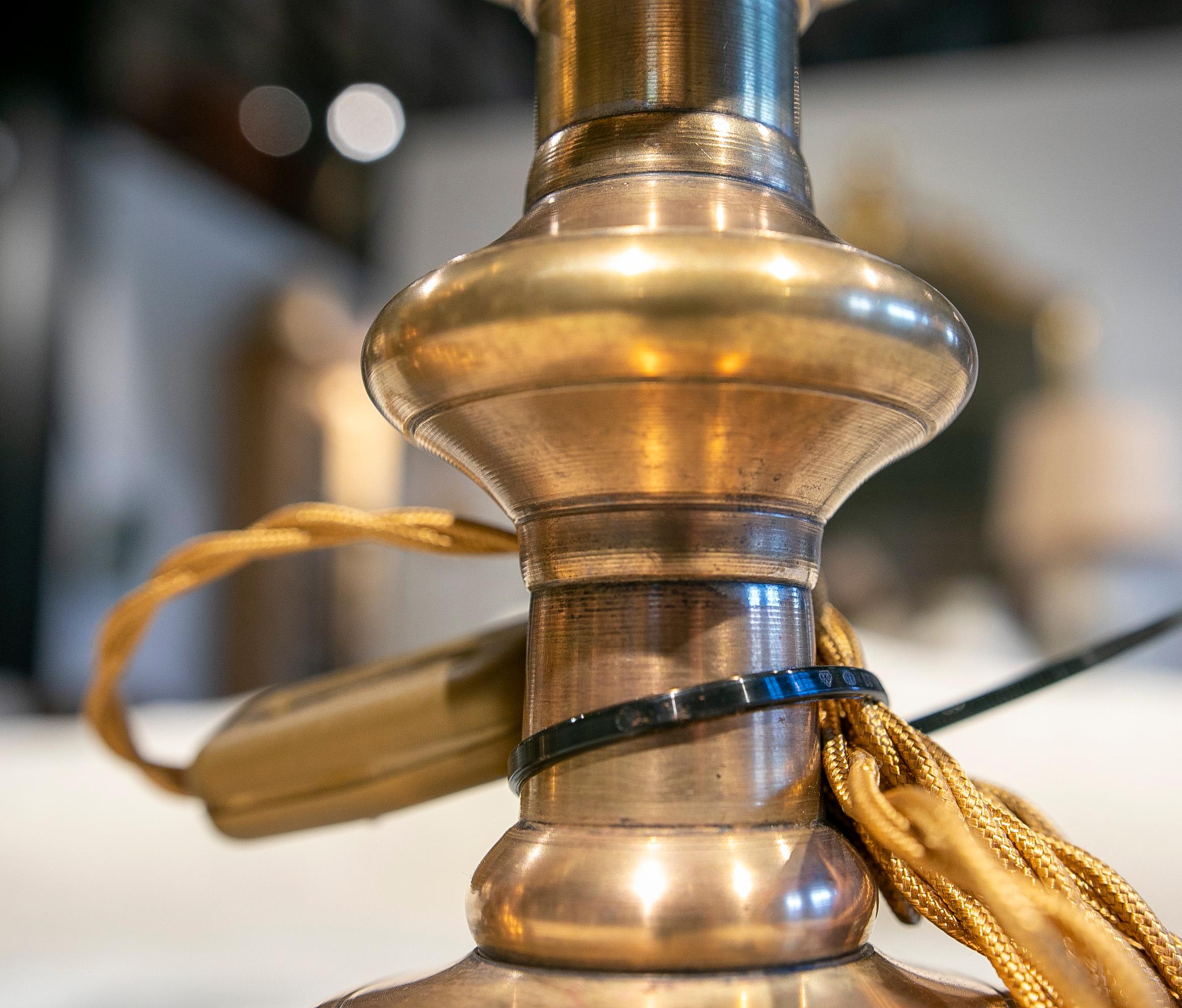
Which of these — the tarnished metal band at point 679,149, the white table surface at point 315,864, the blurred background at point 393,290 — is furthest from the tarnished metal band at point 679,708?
the blurred background at point 393,290

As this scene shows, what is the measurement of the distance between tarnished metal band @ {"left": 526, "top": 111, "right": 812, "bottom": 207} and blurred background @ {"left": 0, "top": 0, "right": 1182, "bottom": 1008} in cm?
220

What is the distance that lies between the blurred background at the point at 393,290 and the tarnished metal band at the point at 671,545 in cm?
221

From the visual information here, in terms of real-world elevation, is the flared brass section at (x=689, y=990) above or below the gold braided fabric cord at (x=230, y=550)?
below

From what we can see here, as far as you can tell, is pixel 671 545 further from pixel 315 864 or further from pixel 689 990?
pixel 315 864

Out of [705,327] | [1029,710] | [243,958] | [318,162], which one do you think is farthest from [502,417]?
[318,162]

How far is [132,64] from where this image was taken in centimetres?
360

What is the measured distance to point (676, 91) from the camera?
284mm

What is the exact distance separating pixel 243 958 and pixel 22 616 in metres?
2.98

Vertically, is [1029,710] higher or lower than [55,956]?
higher

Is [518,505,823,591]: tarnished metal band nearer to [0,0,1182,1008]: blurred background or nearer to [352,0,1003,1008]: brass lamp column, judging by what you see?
[352,0,1003,1008]: brass lamp column

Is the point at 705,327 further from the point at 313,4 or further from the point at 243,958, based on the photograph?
the point at 313,4

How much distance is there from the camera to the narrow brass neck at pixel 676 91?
282 millimetres

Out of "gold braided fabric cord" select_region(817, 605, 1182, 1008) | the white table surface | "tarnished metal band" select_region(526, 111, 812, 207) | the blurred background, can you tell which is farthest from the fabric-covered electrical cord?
the blurred background

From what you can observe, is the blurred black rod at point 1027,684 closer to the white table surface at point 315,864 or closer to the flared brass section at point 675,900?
the flared brass section at point 675,900
